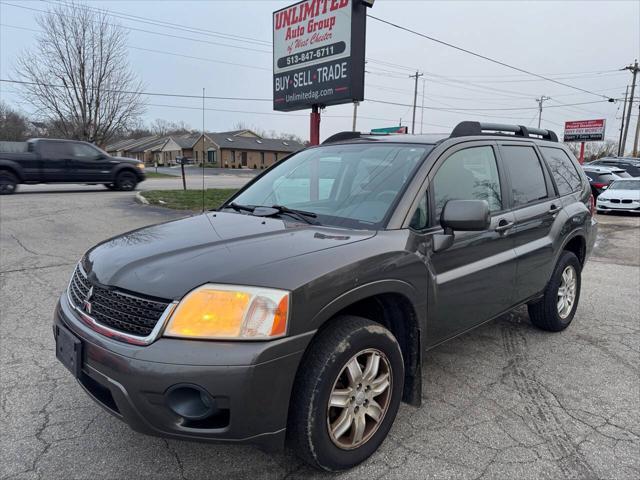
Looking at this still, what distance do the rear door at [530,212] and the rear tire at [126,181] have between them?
15627mm

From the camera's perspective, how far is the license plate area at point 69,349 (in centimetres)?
223

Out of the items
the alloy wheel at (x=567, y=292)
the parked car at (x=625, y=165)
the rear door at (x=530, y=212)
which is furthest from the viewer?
the parked car at (x=625, y=165)

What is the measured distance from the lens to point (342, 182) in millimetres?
3260

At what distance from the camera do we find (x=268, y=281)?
6.65 ft

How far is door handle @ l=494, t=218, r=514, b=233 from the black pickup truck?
609 inches

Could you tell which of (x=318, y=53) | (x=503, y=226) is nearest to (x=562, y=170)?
(x=503, y=226)

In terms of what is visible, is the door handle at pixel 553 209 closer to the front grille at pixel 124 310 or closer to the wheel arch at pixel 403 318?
the wheel arch at pixel 403 318

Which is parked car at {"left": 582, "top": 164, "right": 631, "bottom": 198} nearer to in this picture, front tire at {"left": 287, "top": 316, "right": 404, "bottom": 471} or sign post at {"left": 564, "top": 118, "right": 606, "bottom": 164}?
front tire at {"left": 287, "top": 316, "right": 404, "bottom": 471}

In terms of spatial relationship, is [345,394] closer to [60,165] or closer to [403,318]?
[403,318]

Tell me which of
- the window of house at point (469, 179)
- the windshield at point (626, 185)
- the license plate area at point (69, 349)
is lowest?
the license plate area at point (69, 349)

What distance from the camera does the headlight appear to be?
77.5 inches

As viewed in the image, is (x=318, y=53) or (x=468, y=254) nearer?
(x=468, y=254)

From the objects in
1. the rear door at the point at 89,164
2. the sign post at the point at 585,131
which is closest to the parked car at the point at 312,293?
the rear door at the point at 89,164

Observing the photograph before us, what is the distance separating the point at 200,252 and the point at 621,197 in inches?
666
